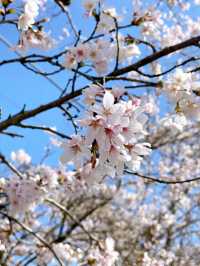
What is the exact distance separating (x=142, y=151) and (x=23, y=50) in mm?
1567

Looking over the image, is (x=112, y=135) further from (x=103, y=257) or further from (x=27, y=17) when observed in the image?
(x=103, y=257)

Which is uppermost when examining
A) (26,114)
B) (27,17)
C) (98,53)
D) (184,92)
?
(98,53)

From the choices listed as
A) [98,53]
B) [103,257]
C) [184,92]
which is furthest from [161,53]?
[103,257]

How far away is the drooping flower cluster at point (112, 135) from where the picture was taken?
1.41 meters

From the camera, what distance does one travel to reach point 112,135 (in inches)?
56.7

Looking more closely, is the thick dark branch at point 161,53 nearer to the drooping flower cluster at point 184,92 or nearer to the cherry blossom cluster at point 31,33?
the drooping flower cluster at point 184,92

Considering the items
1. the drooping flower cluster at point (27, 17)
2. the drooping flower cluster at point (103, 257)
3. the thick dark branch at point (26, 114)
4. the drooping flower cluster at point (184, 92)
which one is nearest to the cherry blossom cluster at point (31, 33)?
the drooping flower cluster at point (27, 17)

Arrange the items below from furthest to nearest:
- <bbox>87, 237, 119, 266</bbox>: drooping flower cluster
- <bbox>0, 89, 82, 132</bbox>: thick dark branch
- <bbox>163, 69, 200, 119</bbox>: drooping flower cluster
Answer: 1. <bbox>87, 237, 119, 266</bbox>: drooping flower cluster
2. <bbox>0, 89, 82, 132</bbox>: thick dark branch
3. <bbox>163, 69, 200, 119</bbox>: drooping flower cluster

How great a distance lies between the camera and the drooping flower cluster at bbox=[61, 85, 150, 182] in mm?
1413

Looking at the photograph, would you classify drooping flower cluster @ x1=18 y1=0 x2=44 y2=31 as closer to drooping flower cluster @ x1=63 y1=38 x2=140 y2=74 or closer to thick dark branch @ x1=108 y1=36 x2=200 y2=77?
drooping flower cluster @ x1=63 y1=38 x2=140 y2=74

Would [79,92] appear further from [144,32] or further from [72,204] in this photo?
[72,204]

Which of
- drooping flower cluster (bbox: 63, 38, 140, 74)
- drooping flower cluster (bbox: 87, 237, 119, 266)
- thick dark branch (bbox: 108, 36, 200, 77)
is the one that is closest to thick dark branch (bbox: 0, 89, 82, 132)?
thick dark branch (bbox: 108, 36, 200, 77)

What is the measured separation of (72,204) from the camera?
26.2 ft

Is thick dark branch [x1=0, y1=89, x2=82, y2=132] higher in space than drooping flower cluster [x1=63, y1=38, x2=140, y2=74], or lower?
lower
